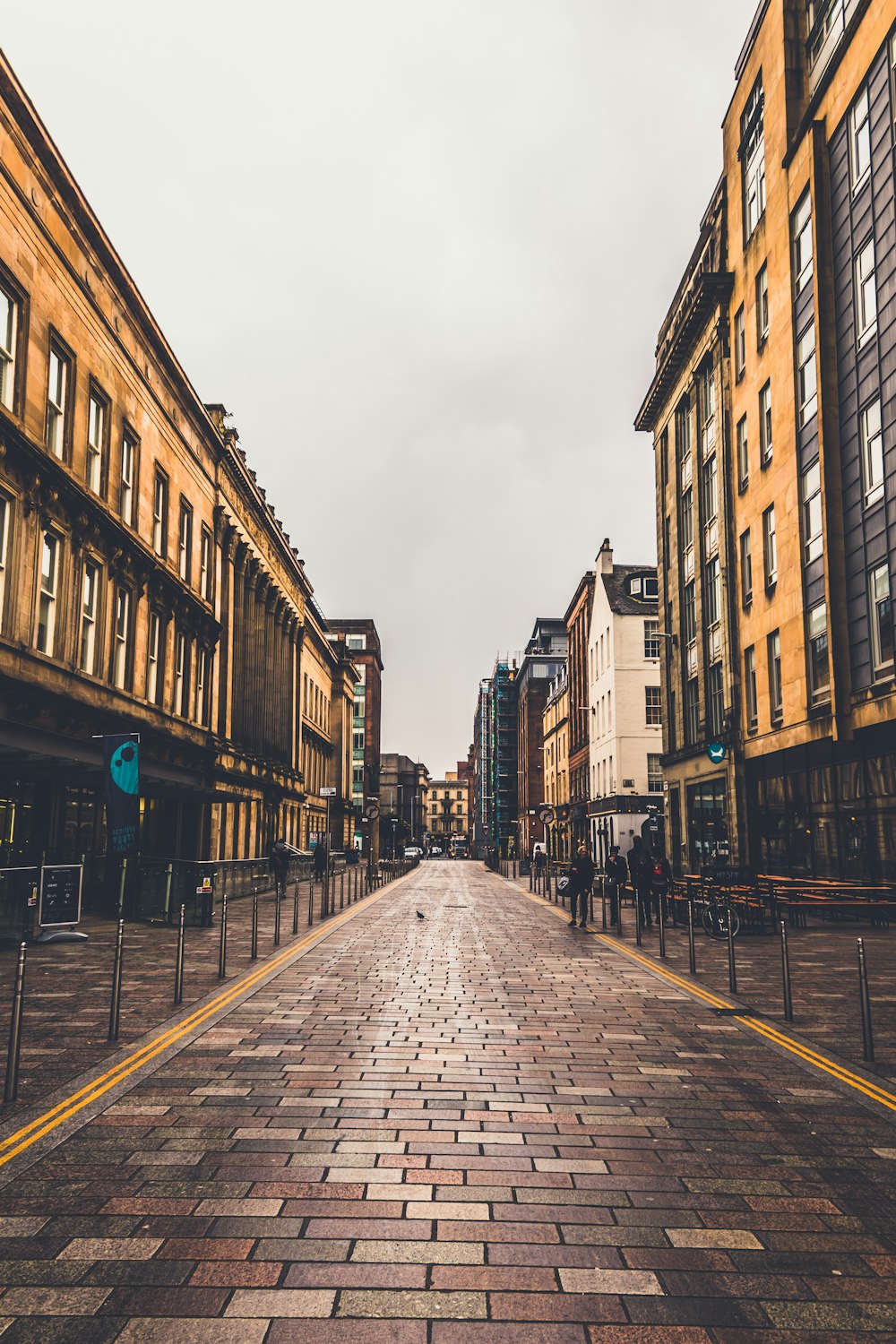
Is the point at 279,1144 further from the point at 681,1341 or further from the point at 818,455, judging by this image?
the point at 818,455

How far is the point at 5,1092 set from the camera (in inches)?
308

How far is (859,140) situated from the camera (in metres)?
25.9

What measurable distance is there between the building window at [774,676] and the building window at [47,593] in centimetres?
2037

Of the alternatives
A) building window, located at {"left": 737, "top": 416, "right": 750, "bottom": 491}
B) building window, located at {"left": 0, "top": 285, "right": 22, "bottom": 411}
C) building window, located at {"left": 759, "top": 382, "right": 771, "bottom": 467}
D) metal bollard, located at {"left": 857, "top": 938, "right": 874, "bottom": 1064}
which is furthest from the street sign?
building window, located at {"left": 737, "top": 416, "right": 750, "bottom": 491}

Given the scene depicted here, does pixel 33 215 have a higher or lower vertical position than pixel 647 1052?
higher

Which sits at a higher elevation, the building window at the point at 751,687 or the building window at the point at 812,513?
the building window at the point at 812,513

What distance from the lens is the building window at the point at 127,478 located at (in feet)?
92.9

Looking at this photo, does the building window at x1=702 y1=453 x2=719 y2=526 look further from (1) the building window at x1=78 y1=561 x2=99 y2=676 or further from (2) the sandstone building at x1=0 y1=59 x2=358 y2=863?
(1) the building window at x1=78 y1=561 x2=99 y2=676

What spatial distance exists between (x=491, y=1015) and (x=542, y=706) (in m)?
94.4

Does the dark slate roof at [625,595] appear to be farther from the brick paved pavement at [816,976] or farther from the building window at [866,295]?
the brick paved pavement at [816,976]

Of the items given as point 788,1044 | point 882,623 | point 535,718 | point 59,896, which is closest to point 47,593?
point 59,896

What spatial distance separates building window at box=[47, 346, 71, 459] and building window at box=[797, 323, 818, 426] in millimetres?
18828

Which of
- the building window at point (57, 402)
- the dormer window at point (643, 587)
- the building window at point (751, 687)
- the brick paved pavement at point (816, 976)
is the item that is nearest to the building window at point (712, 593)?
the building window at point (751, 687)

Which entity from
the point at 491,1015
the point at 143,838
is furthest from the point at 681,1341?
the point at 143,838
